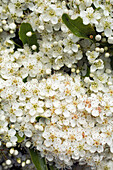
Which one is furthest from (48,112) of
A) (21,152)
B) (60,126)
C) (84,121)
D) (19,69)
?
(21,152)

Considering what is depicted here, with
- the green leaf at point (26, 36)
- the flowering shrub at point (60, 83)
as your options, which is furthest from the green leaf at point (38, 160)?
the green leaf at point (26, 36)

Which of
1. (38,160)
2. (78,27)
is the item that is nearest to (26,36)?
(78,27)

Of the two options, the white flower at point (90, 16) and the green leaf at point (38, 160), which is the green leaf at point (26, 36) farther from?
the green leaf at point (38, 160)

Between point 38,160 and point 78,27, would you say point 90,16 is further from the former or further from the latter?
point 38,160

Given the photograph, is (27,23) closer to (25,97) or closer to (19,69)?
(19,69)

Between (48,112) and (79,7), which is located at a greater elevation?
(79,7)

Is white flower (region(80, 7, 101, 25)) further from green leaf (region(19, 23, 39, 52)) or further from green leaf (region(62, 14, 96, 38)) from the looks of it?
green leaf (region(19, 23, 39, 52))

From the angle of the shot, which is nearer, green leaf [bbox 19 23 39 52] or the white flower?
the white flower

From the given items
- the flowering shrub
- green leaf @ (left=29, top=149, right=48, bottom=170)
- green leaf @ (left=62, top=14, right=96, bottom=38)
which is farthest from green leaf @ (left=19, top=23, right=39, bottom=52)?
green leaf @ (left=29, top=149, right=48, bottom=170)
